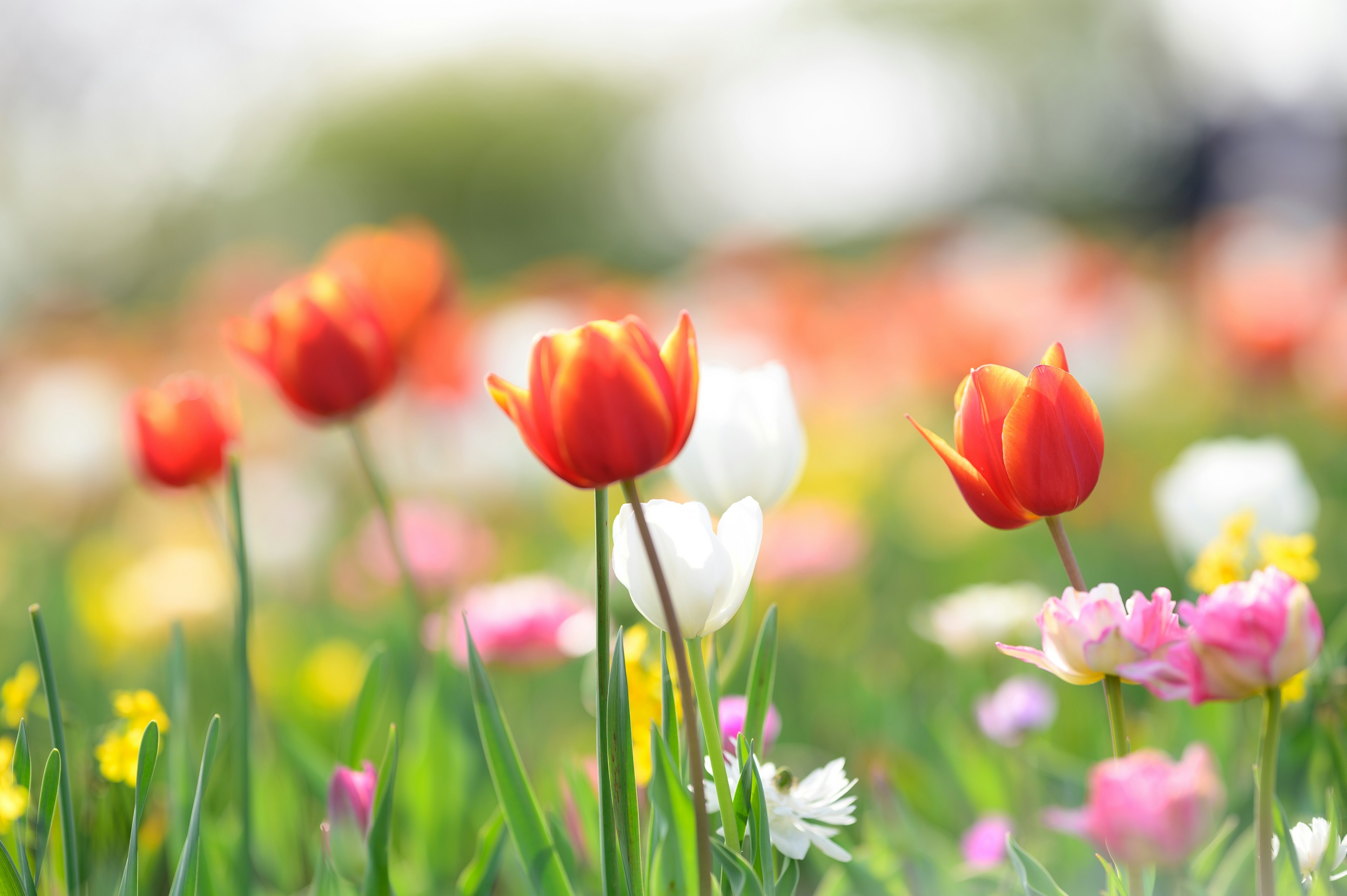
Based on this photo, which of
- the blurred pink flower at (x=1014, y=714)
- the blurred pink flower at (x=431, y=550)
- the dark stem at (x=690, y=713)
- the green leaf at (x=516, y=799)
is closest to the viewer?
the dark stem at (x=690, y=713)

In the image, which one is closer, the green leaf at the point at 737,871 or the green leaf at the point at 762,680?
the green leaf at the point at 737,871

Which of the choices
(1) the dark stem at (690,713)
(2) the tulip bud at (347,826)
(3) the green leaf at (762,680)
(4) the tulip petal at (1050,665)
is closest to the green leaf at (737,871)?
(1) the dark stem at (690,713)

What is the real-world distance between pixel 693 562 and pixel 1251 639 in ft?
1.28

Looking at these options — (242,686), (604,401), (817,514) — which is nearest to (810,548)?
(817,514)

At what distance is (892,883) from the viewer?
0.94m

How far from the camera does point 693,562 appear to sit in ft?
2.69

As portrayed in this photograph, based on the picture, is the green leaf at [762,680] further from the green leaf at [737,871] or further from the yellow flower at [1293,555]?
the yellow flower at [1293,555]

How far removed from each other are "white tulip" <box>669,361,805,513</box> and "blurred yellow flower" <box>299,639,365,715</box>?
3.12 ft

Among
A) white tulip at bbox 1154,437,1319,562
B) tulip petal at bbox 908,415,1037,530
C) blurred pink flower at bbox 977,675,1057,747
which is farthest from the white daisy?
white tulip at bbox 1154,437,1319,562

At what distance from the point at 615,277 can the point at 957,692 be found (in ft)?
11.4

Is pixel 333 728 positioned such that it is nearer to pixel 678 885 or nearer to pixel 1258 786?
pixel 678 885

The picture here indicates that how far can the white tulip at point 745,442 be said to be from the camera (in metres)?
1.05

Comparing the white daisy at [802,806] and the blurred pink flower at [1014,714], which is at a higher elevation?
the white daisy at [802,806]

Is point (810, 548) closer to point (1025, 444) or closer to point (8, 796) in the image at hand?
point (1025, 444)
